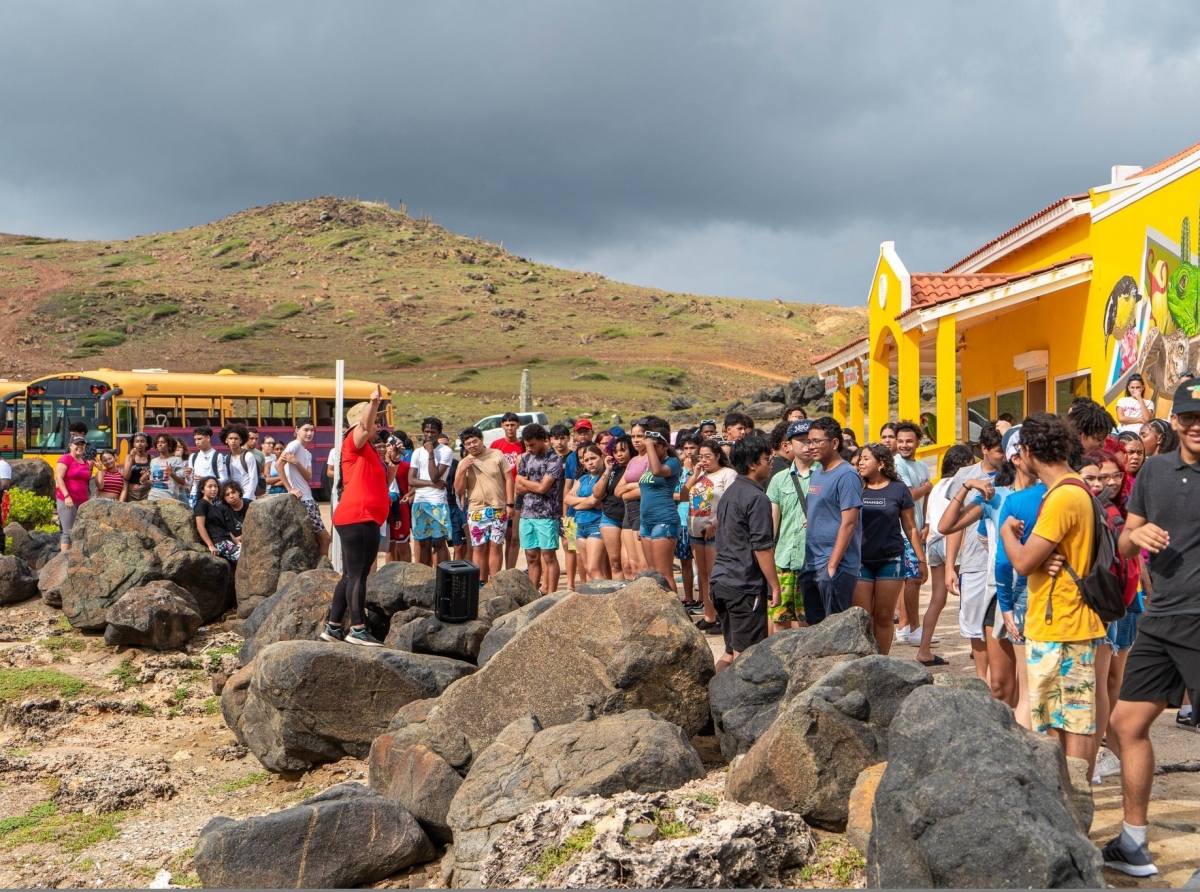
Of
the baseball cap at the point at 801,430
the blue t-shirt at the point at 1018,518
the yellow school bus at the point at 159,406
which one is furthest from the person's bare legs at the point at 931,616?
the yellow school bus at the point at 159,406

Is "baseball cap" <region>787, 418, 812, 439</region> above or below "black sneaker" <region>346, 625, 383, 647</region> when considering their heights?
above

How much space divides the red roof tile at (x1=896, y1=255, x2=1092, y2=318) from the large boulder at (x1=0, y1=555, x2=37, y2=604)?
39.8 feet

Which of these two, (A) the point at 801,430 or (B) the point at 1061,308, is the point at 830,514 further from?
(B) the point at 1061,308

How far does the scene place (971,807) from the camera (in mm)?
3791

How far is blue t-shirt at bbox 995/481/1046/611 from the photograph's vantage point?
482 cm

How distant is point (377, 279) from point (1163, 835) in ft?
266

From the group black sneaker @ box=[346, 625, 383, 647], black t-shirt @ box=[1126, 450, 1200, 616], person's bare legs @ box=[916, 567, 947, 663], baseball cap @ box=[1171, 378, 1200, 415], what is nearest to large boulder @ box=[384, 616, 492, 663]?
black sneaker @ box=[346, 625, 383, 647]

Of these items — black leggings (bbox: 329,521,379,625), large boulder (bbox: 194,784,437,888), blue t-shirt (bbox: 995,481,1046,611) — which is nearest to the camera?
blue t-shirt (bbox: 995,481,1046,611)

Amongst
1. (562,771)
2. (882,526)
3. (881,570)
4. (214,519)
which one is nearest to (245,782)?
(562,771)

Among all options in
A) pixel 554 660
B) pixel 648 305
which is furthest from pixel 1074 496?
pixel 648 305

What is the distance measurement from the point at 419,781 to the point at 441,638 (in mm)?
2160

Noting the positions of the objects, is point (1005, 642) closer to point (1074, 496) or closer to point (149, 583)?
point (1074, 496)

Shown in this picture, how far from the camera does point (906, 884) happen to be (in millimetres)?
3883

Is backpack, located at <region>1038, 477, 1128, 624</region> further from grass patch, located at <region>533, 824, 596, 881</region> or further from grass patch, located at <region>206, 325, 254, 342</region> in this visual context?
grass patch, located at <region>206, 325, 254, 342</region>
